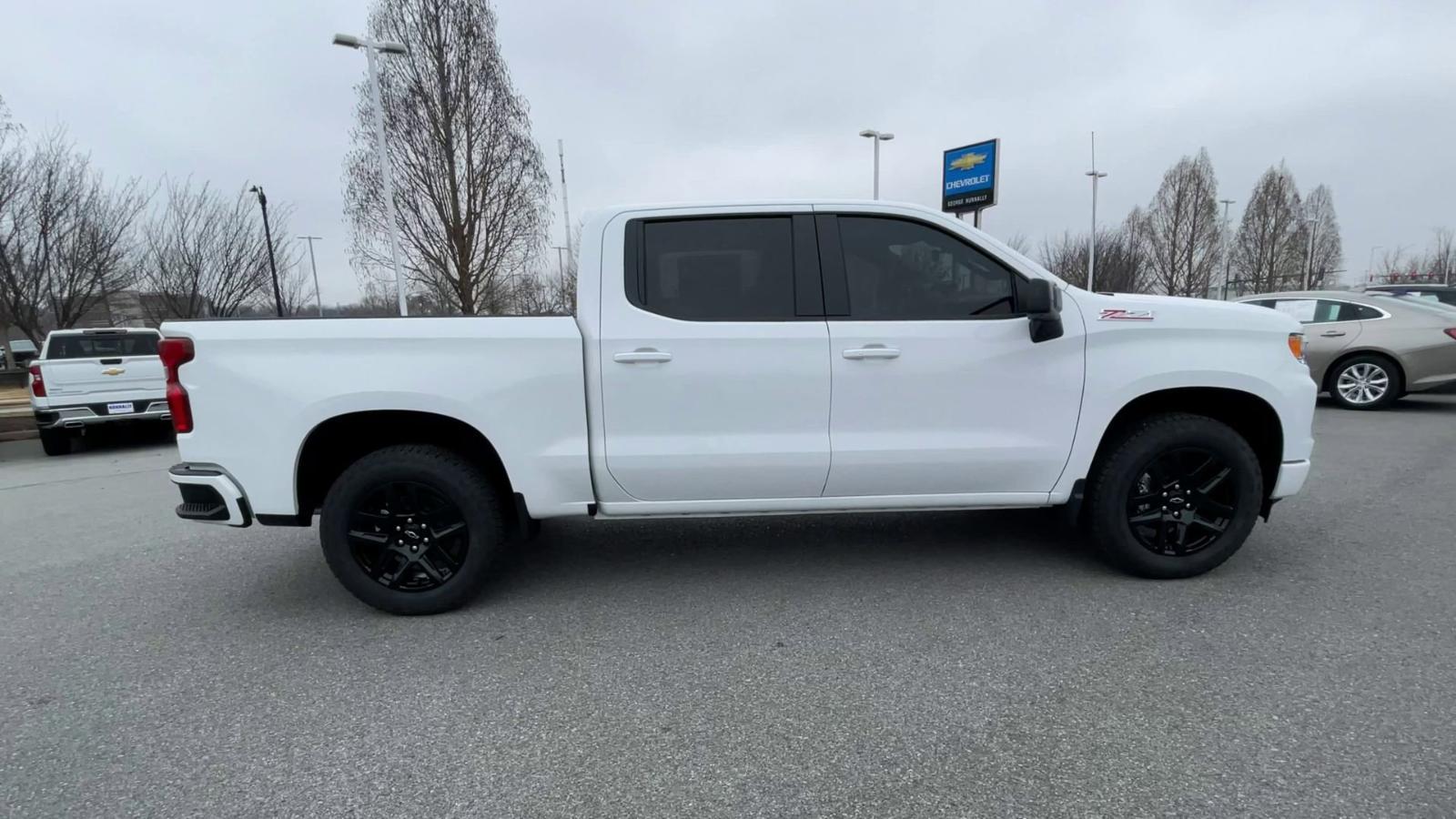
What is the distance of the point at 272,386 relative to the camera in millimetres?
3283

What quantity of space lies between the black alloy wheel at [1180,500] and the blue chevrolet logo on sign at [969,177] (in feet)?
53.8

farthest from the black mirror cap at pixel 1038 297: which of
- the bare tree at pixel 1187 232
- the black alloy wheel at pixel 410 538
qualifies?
the bare tree at pixel 1187 232

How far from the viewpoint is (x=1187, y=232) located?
35438mm

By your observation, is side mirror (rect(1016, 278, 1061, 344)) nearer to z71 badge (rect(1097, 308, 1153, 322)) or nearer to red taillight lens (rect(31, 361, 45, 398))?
z71 badge (rect(1097, 308, 1153, 322))

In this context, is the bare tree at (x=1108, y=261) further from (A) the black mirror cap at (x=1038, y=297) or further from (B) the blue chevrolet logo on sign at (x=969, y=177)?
(A) the black mirror cap at (x=1038, y=297)

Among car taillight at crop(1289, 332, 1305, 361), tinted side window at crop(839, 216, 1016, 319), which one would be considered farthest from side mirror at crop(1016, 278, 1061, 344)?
car taillight at crop(1289, 332, 1305, 361)

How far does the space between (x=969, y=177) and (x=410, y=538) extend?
61.6 ft

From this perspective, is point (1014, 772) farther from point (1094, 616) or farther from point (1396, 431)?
point (1396, 431)

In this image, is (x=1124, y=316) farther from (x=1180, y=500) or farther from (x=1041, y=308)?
(x=1180, y=500)

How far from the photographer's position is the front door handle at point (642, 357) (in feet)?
11.1

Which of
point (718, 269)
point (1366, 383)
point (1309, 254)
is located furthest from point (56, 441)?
point (1309, 254)

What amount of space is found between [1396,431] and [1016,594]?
23.8 ft

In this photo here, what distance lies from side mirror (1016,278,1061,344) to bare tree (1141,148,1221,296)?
122 ft

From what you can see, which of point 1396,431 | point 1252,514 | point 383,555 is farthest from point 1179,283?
point 383,555
